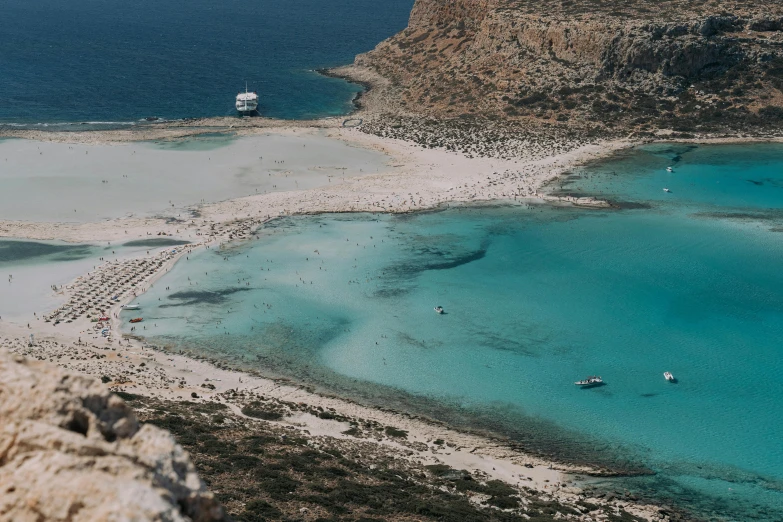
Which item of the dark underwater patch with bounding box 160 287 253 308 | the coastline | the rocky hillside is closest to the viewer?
the coastline

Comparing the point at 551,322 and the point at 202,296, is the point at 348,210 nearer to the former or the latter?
the point at 202,296

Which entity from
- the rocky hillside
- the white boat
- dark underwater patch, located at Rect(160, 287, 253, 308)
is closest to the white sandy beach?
dark underwater patch, located at Rect(160, 287, 253, 308)

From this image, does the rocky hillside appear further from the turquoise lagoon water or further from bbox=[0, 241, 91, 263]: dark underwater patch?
bbox=[0, 241, 91, 263]: dark underwater patch

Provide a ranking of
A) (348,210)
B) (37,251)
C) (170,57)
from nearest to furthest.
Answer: (37,251) → (348,210) → (170,57)

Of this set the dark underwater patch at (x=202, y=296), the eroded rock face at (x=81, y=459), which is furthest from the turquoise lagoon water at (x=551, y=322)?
the eroded rock face at (x=81, y=459)

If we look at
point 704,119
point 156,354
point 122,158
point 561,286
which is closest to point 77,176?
point 122,158

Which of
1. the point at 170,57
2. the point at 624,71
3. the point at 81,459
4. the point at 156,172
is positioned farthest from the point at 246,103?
the point at 81,459
